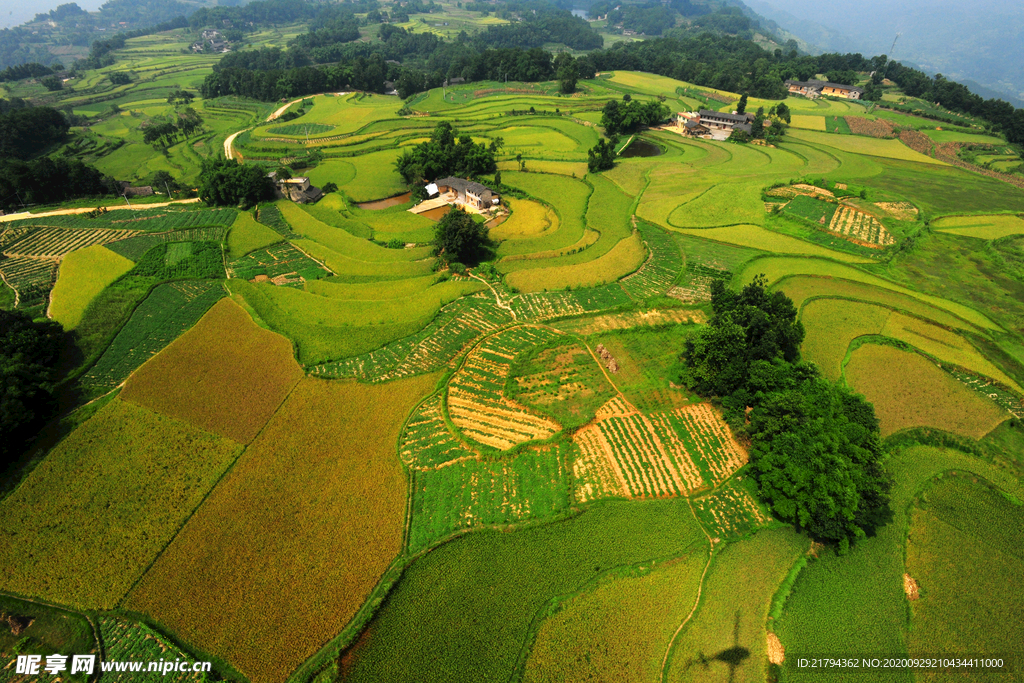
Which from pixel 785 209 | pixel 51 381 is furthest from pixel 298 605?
pixel 785 209

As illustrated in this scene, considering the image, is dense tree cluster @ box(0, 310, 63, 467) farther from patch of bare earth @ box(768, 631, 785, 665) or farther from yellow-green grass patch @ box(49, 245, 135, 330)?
patch of bare earth @ box(768, 631, 785, 665)

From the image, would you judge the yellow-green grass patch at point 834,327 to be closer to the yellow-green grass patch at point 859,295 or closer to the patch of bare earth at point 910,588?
the yellow-green grass patch at point 859,295

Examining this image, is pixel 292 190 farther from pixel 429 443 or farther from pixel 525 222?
pixel 429 443

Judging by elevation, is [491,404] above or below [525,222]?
below

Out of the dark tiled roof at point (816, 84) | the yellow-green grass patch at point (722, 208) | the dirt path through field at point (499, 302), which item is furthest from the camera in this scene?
the dark tiled roof at point (816, 84)

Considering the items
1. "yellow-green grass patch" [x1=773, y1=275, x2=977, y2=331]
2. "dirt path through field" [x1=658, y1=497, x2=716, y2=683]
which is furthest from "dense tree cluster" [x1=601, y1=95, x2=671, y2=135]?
"dirt path through field" [x1=658, y1=497, x2=716, y2=683]

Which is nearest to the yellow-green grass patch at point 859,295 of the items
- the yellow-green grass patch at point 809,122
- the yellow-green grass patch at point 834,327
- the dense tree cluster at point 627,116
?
the yellow-green grass patch at point 834,327

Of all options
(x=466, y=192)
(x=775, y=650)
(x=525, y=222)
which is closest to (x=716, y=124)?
(x=525, y=222)
